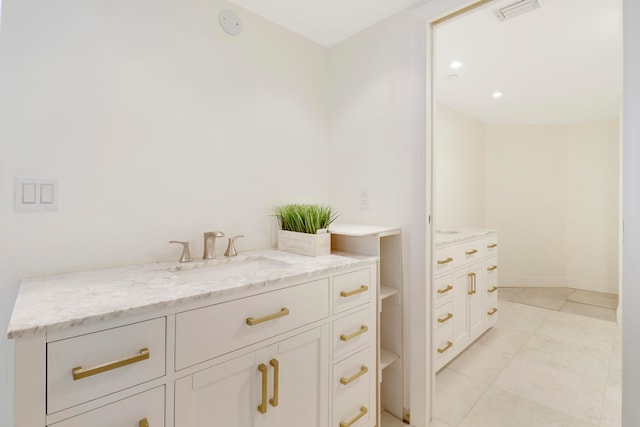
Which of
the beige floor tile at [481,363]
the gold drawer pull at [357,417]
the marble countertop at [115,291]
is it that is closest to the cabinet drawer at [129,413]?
the marble countertop at [115,291]

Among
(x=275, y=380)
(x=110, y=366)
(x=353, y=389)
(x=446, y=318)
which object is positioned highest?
(x=110, y=366)

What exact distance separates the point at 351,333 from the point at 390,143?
110cm

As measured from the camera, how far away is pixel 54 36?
3.96 feet

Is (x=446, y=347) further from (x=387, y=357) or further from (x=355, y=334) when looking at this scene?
(x=355, y=334)

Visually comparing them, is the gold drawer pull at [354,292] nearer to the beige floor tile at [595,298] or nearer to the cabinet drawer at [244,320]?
the cabinet drawer at [244,320]

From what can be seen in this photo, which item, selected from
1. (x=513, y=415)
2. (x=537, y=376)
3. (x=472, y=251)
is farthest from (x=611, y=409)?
(x=472, y=251)

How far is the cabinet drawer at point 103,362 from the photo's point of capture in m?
0.74

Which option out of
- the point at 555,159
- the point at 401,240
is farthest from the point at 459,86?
the point at 555,159

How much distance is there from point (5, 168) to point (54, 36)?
556mm

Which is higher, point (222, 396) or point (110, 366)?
point (110, 366)

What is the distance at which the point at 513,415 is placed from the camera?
172 cm

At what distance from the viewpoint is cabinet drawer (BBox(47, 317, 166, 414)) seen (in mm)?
736

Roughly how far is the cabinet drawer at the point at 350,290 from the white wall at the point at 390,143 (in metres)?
0.35

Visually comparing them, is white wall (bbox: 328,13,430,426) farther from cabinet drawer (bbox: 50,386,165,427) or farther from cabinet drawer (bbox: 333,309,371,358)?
cabinet drawer (bbox: 50,386,165,427)
